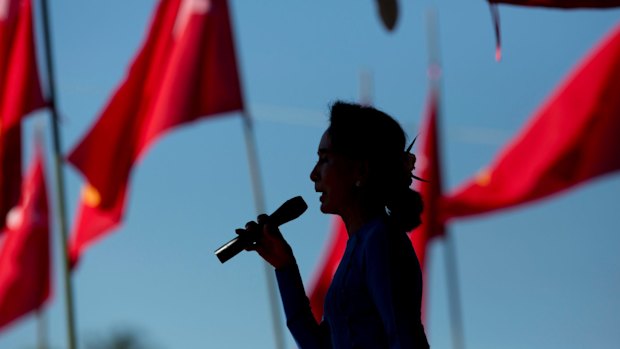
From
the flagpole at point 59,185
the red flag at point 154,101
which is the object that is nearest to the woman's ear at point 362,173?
the flagpole at point 59,185

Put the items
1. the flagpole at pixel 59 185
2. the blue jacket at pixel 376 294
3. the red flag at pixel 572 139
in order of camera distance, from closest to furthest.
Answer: the blue jacket at pixel 376 294 < the flagpole at pixel 59 185 < the red flag at pixel 572 139

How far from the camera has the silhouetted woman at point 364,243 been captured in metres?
2.81

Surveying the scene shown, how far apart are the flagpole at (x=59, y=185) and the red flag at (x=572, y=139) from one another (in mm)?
3801

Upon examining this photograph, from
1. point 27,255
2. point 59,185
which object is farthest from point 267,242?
point 27,255

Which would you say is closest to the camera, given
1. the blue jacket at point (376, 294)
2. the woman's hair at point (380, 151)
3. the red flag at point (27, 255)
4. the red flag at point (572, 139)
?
the blue jacket at point (376, 294)

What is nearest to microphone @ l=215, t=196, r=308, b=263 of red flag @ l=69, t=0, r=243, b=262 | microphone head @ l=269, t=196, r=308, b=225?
microphone head @ l=269, t=196, r=308, b=225

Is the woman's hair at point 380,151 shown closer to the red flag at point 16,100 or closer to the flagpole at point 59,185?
the flagpole at point 59,185

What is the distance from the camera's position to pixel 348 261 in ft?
9.68

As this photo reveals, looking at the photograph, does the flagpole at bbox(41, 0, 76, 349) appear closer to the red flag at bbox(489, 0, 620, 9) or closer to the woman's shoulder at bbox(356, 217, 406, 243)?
the red flag at bbox(489, 0, 620, 9)

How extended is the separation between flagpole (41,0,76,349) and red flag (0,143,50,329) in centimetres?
276

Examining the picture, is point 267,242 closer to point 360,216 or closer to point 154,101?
point 360,216

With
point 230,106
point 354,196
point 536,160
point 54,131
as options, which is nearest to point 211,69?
point 230,106

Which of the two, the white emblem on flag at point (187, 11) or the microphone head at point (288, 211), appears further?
the white emblem on flag at point (187, 11)

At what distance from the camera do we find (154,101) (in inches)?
517
